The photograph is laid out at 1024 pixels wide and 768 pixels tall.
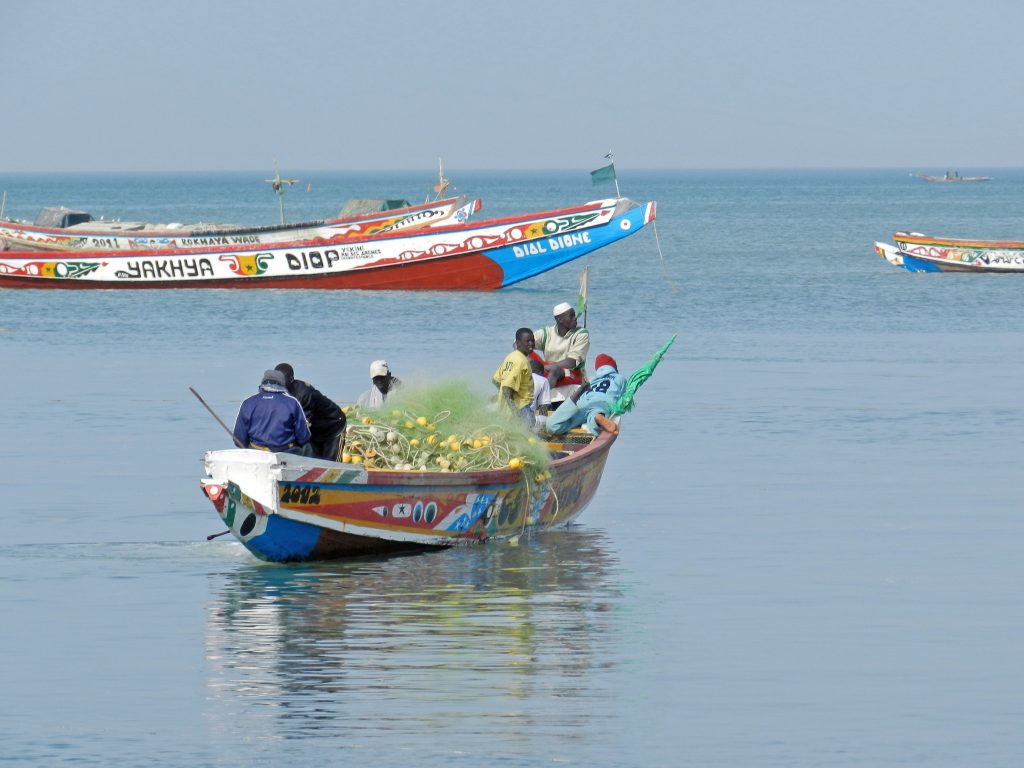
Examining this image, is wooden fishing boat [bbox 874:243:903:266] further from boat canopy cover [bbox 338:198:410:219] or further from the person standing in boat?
the person standing in boat

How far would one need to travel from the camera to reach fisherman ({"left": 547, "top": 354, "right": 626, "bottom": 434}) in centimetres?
1736

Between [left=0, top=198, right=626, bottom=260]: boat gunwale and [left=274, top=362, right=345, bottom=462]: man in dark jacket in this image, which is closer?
[left=274, top=362, right=345, bottom=462]: man in dark jacket

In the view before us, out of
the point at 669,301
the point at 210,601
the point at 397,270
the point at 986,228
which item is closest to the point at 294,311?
the point at 397,270

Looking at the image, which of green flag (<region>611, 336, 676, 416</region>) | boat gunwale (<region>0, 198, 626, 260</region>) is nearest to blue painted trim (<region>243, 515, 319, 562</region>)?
green flag (<region>611, 336, 676, 416</region>)

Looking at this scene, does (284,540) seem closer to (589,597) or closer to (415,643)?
(589,597)

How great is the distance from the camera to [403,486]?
1422 centimetres

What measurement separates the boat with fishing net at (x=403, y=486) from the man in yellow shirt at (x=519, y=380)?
51 cm

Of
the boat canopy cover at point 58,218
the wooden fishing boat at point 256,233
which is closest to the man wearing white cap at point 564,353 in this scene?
the wooden fishing boat at point 256,233

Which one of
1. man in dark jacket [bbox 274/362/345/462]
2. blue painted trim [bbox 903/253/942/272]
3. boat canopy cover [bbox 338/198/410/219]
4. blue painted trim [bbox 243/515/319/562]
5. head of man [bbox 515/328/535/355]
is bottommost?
blue painted trim [bbox 903/253/942/272]

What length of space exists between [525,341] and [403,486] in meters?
2.50

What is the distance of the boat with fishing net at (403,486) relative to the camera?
1345 cm

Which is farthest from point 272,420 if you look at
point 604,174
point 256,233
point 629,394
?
point 256,233

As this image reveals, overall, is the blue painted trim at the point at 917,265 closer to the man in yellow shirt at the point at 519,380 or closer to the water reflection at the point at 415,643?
the man in yellow shirt at the point at 519,380

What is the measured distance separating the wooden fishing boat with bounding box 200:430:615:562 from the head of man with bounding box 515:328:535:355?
A: 3.45 ft
